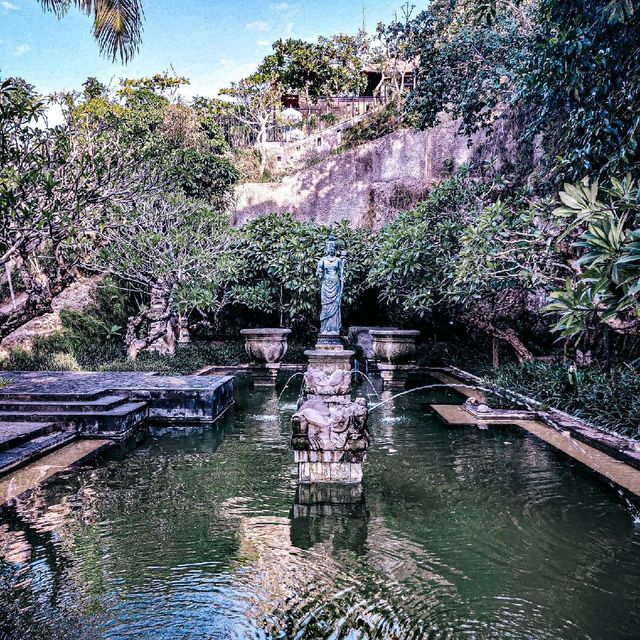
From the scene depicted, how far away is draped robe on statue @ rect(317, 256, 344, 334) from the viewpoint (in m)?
14.5

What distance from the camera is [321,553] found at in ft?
14.3

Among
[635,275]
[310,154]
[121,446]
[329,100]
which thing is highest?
[329,100]

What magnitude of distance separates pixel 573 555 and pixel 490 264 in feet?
18.1

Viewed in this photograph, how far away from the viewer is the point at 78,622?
11.0ft

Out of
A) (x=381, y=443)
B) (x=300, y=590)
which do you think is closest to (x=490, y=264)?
(x=381, y=443)

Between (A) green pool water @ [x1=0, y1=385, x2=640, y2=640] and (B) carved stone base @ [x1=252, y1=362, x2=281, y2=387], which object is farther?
(B) carved stone base @ [x1=252, y1=362, x2=281, y2=387]

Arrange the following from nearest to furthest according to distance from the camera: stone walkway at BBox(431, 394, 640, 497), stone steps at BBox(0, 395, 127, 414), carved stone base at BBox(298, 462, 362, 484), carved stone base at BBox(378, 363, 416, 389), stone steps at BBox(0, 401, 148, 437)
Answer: carved stone base at BBox(298, 462, 362, 484), stone walkway at BBox(431, 394, 640, 497), stone steps at BBox(0, 401, 148, 437), stone steps at BBox(0, 395, 127, 414), carved stone base at BBox(378, 363, 416, 389)

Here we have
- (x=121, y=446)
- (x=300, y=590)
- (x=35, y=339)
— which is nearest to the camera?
(x=300, y=590)

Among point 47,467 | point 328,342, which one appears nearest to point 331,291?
point 328,342

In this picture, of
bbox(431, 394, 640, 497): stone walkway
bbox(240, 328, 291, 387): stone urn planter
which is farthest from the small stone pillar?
bbox(240, 328, 291, 387): stone urn planter

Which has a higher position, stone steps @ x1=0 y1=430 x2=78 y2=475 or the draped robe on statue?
the draped robe on statue

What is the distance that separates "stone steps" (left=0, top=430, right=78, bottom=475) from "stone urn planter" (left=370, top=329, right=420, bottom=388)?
28.0 feet

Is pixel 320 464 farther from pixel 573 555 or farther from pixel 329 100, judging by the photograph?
pixel 329 100

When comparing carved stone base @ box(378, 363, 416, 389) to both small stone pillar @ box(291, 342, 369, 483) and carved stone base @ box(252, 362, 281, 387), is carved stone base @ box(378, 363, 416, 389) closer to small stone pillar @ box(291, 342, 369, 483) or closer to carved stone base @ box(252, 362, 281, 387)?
carved stone base @ box(252, 362, 281, 387)
